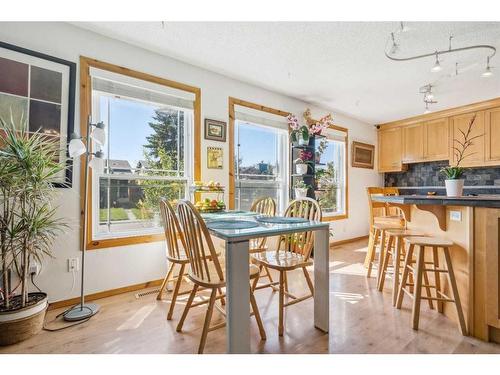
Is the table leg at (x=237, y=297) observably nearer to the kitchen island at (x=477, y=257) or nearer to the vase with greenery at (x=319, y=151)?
the kitchen island at (x=477, y=257)

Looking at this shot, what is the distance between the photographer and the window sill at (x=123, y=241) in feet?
7.68

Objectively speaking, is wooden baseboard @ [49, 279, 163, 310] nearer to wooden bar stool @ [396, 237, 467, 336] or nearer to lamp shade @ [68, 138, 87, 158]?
lamp shade @ [68, 138, 87, 158]

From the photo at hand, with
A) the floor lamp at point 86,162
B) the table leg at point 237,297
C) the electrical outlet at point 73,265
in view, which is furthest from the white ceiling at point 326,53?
the electrical outlet at point 73,265

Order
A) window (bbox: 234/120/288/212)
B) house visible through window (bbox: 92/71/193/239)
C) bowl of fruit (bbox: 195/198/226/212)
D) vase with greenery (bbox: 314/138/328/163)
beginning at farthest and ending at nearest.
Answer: vase with greenery (bbox: 314/138/328/163) → window (bbox: 234/120/288/212) → bowl of fruit (bbox: 195/198/226/212) → house visible through window (bbox: 92/71/193/239)

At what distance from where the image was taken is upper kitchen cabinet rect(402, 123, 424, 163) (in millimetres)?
4812

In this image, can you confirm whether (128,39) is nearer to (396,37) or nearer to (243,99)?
(243,99)

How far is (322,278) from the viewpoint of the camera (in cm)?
180

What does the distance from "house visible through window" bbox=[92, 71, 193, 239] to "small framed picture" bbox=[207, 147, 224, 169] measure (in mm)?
218

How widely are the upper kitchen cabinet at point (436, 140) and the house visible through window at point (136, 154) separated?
14.0ft

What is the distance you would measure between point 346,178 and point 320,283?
3.41 meters

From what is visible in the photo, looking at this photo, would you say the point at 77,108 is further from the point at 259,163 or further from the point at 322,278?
the point at 322,278

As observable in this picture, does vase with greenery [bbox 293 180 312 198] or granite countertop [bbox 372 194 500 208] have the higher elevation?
vase with greenery [bbox 293 180 312 198]

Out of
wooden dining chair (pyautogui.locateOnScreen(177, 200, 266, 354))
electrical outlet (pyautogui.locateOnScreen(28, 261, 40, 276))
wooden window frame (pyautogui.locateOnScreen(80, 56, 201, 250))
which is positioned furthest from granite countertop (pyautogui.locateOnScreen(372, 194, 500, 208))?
electrical outlet (pyautogui.locateOnScreen(28, 261, 40, 276))
